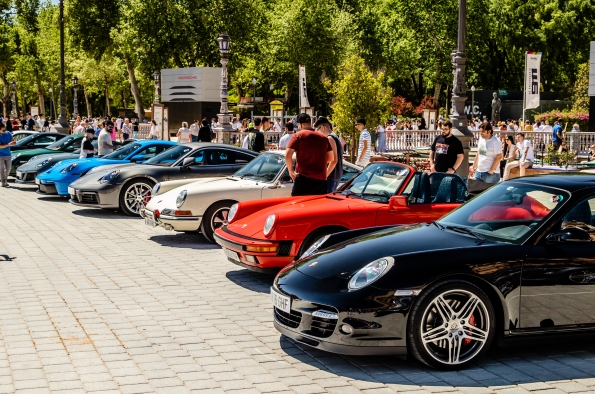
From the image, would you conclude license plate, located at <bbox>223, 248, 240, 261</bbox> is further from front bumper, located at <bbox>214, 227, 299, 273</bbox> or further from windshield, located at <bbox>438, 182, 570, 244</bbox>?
windshield, located at <bbox>438, 182, 570, 244</bbox>

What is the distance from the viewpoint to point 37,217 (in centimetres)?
1428

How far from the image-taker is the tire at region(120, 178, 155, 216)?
559 inches

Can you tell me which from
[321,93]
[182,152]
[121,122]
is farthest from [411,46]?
[182,152]

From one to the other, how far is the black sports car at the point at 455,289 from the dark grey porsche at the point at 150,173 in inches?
311

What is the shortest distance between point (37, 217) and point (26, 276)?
5.75 metres

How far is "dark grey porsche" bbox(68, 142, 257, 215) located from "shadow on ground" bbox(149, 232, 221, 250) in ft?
5.30

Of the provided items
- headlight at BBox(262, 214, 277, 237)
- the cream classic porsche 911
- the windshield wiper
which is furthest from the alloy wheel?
the cream classic porsche 911

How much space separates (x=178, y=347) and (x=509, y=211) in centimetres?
286

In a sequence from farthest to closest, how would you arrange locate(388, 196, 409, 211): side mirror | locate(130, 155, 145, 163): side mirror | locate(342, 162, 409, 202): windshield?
locate(130, 155, 145, 163): side mirror
locate(342, 162, 409, 202): windshield
locate(388, 196, 409, 211): side mirror

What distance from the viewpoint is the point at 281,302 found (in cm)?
588

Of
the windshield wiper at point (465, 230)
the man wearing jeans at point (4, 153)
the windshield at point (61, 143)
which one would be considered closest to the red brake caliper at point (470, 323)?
the windshield wiper at point (465, 230)

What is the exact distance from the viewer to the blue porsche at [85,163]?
16094mm

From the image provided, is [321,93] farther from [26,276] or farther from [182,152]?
[26,276]

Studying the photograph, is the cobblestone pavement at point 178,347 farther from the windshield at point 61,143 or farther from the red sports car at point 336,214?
the windshield at point 61,143
